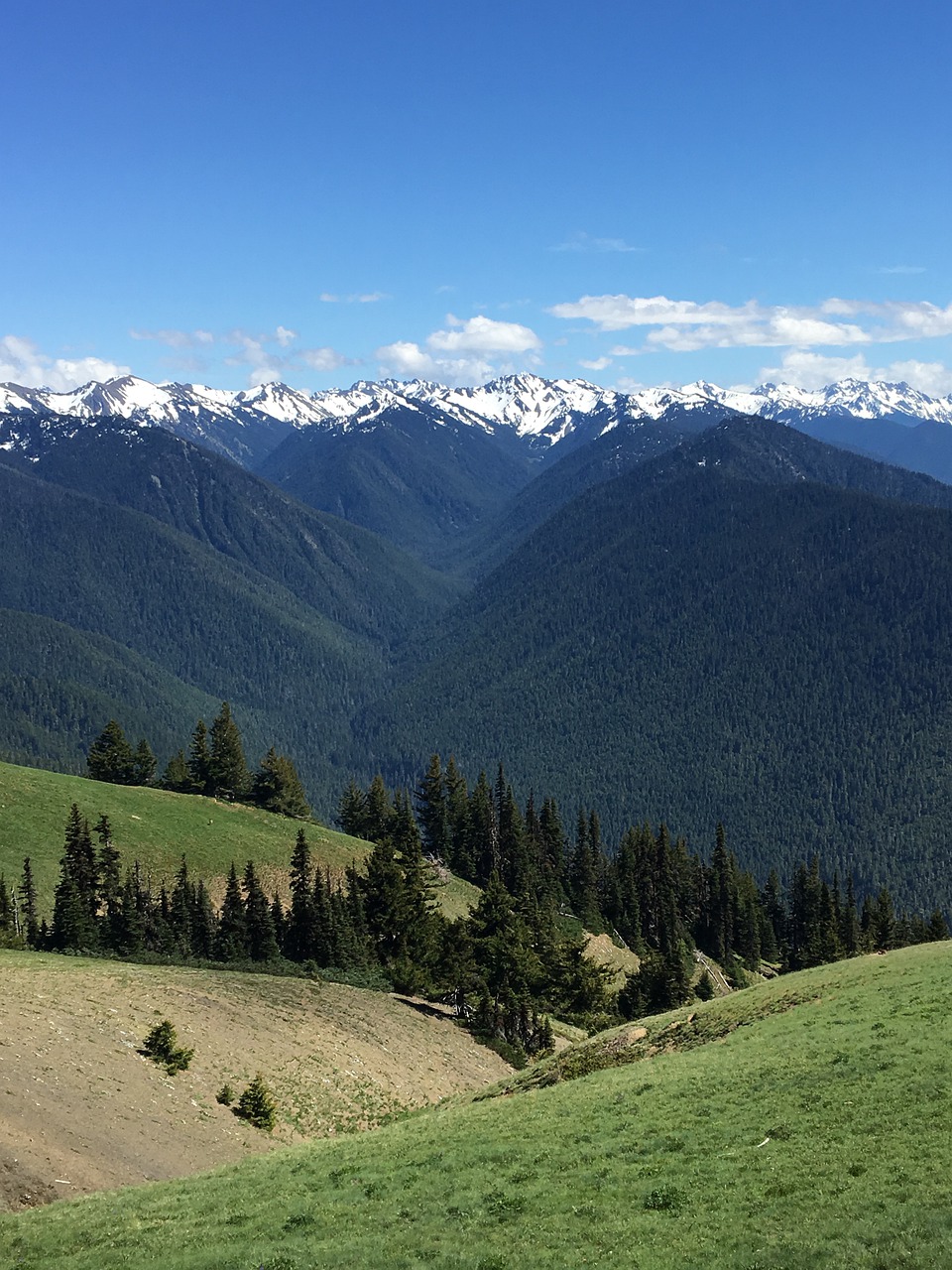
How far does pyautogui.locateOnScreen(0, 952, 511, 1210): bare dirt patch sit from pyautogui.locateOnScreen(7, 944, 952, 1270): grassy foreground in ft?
15.9

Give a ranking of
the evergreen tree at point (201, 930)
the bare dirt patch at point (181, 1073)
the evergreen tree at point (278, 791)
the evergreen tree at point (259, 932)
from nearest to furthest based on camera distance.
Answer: the bare dirt patch at point (181, 1073) → the evergreen tree at point (259, 932) → the evergreen tree at point (201, 930) → the evergreen tree at point (278, 791)

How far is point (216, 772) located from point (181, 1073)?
84.7 m

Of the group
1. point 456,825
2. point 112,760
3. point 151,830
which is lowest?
point 456,825

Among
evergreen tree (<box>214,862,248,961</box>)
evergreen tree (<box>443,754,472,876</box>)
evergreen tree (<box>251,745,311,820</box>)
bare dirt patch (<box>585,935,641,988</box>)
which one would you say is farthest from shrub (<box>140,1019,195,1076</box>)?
evergreen tree (<box>443,754,472,876</box>)

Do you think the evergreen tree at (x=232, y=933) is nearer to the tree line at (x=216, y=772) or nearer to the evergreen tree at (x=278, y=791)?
the evergreen tree at (x=278, y=791)

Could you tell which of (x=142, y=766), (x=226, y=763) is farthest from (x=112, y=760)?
(x=226, y=763)

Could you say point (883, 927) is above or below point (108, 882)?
below

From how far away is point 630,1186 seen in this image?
2784cm

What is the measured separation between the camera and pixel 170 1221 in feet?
96.5

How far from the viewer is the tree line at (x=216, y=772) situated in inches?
5226

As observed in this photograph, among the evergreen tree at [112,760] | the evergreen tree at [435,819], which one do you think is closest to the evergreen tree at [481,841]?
the evergreen tree at [435,819]

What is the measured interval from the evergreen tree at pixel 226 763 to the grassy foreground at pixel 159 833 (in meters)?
4.50

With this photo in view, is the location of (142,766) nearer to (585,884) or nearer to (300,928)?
(300,928)

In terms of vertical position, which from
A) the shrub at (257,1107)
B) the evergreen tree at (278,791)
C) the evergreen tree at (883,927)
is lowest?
the evergreen tree at (883,927)
